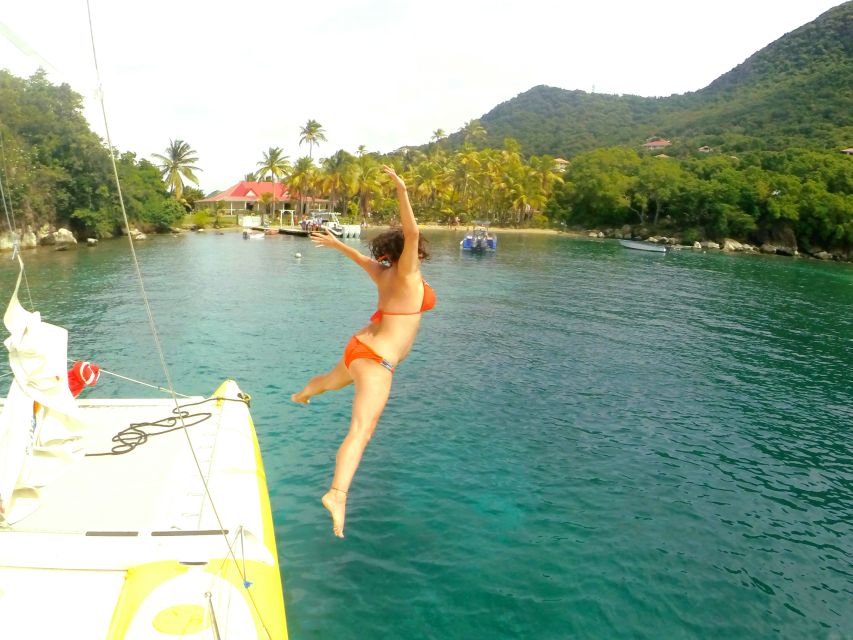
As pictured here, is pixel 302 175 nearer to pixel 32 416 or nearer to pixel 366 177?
pixel 366 177

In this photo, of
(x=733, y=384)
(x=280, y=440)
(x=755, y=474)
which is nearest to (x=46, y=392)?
(x=280, y=440)

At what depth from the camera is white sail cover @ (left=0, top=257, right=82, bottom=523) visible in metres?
5.26

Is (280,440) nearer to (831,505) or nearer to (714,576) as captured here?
(714,576)

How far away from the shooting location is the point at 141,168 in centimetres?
8031

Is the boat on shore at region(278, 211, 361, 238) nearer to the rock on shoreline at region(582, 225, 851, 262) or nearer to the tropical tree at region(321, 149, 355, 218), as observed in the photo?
the tropical tree at region(321, 149, 355, 218)

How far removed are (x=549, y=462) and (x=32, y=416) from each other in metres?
8.54

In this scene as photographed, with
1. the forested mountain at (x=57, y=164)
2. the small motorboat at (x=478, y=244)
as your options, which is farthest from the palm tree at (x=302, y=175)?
the small motorboat at (x=478, y=244)

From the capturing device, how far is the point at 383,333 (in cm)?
528

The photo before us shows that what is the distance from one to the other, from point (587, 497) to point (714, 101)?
664ft

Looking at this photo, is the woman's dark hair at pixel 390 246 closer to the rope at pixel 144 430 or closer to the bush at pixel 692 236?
the rope at pixel 144 430

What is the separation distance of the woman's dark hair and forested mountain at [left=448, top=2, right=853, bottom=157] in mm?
109087

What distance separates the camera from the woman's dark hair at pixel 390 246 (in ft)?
17.6

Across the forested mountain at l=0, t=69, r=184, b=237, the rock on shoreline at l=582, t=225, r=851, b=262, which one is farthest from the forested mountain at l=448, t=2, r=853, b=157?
the forested mountain at l=0, t=69, r=184, b=237

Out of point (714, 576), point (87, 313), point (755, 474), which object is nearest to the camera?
point (714, 576)
